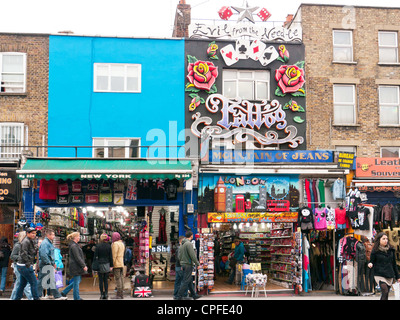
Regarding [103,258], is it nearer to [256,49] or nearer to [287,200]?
[287,200]

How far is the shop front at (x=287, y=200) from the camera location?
17375mm

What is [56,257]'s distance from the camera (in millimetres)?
15555

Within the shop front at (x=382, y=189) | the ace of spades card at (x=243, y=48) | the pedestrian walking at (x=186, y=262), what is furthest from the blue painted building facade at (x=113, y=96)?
the shop front at (x=382, y=189)

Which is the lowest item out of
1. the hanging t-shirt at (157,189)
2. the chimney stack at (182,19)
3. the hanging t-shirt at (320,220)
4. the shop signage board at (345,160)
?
the hanging t-shirt at (320,220)

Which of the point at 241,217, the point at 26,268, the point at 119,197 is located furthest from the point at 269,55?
the point at 26,268

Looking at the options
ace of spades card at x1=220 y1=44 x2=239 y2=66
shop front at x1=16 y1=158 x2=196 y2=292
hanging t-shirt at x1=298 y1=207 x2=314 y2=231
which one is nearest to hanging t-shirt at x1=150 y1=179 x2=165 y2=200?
shop front at x1=16 y1=158 x2=196 y2=292

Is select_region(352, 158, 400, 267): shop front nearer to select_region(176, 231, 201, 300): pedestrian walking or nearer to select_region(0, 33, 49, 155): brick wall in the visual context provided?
select_region(176, 231, 201, 300): pedestrian walking

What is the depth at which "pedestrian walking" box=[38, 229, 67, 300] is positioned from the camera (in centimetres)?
1393

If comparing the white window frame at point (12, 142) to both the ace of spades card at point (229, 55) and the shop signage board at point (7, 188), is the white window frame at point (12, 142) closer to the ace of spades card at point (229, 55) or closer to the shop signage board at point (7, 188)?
the shop signage board at point (7, 188)

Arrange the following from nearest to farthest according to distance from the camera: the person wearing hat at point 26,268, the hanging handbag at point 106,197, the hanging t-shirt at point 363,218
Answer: the person wearing hat at point 26,268, the hanging t-shirt at point 363,218, the hanging handbag at point 106,197

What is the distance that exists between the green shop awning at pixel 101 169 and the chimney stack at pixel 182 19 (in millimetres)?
7963

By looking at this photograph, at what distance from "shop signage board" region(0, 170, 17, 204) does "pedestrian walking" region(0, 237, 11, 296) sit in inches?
54.6

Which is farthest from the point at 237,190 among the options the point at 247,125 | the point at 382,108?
the point at 382,108

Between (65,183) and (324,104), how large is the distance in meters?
10.8
